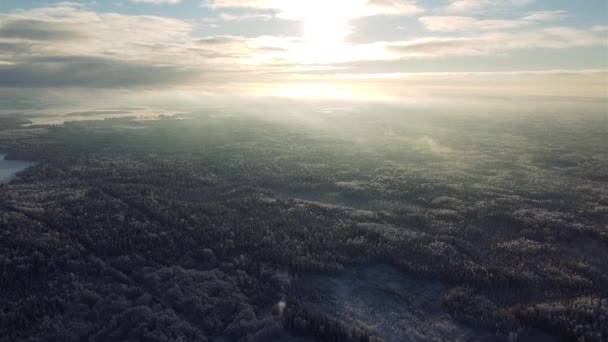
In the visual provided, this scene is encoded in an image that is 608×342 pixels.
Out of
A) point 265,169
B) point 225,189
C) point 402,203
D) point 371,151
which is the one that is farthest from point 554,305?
point 371,151

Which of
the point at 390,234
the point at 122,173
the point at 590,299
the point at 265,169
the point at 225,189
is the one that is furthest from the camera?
the point at 265,169

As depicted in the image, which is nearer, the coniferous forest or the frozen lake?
the coniferous forest

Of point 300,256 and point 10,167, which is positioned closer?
point 300,256

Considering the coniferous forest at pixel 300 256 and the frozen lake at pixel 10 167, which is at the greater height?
the frozen lake at pixel 10 167

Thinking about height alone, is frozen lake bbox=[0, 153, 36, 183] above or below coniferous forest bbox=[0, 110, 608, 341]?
above

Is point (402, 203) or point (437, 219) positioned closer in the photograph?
point (437, 219)

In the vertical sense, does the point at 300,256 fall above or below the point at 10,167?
below

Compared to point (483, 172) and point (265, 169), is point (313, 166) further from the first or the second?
point (483, 172)

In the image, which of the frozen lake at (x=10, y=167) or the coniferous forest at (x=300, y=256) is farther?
the frozen lake at (x=10, y=167)
